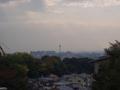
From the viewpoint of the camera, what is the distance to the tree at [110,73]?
2358cm

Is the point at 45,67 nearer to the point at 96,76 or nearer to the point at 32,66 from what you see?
the point at 32,66

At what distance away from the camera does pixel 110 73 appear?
78.9 ft

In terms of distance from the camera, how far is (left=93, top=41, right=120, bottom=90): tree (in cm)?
2358

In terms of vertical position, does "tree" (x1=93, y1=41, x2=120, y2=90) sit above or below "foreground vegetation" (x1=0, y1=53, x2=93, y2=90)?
below

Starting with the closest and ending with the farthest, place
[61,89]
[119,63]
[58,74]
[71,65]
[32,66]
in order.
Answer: [119,63] → [61,89] → [32,66] → [58,74] → [71,65]

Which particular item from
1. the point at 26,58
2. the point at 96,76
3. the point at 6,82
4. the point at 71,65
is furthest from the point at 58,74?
the point at 96,76

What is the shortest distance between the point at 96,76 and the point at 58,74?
295ft

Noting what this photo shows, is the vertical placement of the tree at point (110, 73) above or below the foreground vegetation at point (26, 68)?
below

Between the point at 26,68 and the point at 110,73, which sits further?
the point at 26,68

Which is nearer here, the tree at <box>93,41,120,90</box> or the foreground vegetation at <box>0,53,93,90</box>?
the tree at <box>93,41,120,90</box>

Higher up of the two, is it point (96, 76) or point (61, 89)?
point (61, 89)

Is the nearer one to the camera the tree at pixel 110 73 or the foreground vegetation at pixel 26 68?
the tree at pixel 110 73

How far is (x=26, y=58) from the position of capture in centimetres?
8769

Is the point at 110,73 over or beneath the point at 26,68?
beneath
